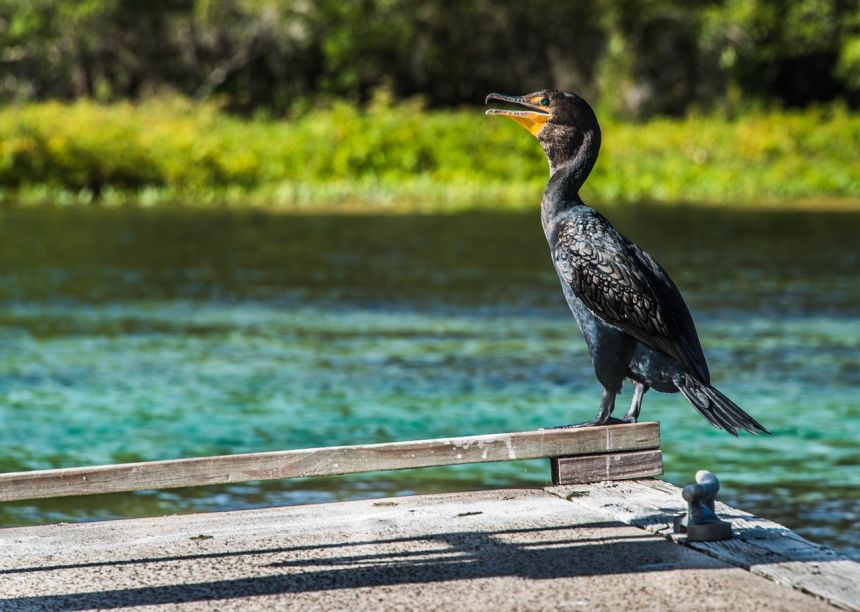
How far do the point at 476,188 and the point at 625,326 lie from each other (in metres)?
34.1

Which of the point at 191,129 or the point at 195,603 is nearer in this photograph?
the point at 195,603

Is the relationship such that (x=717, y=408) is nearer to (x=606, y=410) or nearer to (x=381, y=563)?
(x=606, y=410)

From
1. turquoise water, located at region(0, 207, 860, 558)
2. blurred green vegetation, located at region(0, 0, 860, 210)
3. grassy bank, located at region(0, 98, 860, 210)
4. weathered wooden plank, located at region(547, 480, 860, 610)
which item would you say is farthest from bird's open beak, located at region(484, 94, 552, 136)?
blurred green vegetation, located at region(0, 0, 860, 210)

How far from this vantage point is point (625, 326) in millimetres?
6965

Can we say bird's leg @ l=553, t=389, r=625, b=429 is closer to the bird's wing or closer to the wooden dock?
the wooden dock

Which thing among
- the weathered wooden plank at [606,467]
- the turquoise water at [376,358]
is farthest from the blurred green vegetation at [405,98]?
the weathered wooden plank at [606,467]

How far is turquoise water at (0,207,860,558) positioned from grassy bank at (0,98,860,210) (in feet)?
32.7

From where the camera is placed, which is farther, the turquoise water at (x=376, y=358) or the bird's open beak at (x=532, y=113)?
the turquoise water at (x=376, y=358)

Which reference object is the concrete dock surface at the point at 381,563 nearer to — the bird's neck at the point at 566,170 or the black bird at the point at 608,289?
the black bird at the point at 608,289

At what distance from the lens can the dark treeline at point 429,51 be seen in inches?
2079

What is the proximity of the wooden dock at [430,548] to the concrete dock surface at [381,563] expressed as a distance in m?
0.01

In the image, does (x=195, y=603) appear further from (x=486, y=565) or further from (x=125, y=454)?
(x=125, y=454)

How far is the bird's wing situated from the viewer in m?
6.89

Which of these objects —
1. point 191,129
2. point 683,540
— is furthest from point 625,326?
point 191,129
